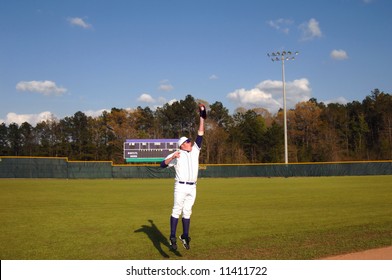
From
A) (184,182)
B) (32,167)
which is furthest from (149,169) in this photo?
(184,182)

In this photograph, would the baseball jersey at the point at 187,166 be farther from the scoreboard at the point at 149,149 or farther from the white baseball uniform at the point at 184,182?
the scoreboard at the point at 149,149

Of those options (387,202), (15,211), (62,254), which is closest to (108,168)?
(15,211)

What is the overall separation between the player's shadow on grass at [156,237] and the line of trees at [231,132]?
6147 centimetres

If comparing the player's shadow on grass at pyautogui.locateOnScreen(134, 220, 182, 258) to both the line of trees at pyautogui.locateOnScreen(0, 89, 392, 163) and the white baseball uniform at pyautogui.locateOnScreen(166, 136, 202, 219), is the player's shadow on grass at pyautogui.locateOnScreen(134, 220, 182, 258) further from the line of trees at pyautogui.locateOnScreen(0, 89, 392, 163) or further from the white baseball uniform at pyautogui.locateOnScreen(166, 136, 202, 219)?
the line of trees at pyautogui.locateOnScreen(0, 89, 392, 163)

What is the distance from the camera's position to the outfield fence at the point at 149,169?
4241 cm

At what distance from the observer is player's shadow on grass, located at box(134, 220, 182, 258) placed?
7.77 m

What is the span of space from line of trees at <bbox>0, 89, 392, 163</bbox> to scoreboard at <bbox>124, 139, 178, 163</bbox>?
28071 mm

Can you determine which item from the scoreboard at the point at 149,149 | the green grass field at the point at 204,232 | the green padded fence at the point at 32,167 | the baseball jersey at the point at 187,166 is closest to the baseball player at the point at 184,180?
the baseball jersey at the point at 187,166

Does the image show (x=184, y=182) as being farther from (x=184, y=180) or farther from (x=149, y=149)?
(x=149, y=149)

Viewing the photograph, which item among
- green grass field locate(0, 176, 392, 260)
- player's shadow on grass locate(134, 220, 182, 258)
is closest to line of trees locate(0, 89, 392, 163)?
green grass field locate(0, 176, 392, 260)

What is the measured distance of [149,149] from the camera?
48406mm

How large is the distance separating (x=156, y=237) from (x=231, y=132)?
7152 centimetres

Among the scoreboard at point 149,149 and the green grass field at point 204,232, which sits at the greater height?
the scoreboard at point 149,149
